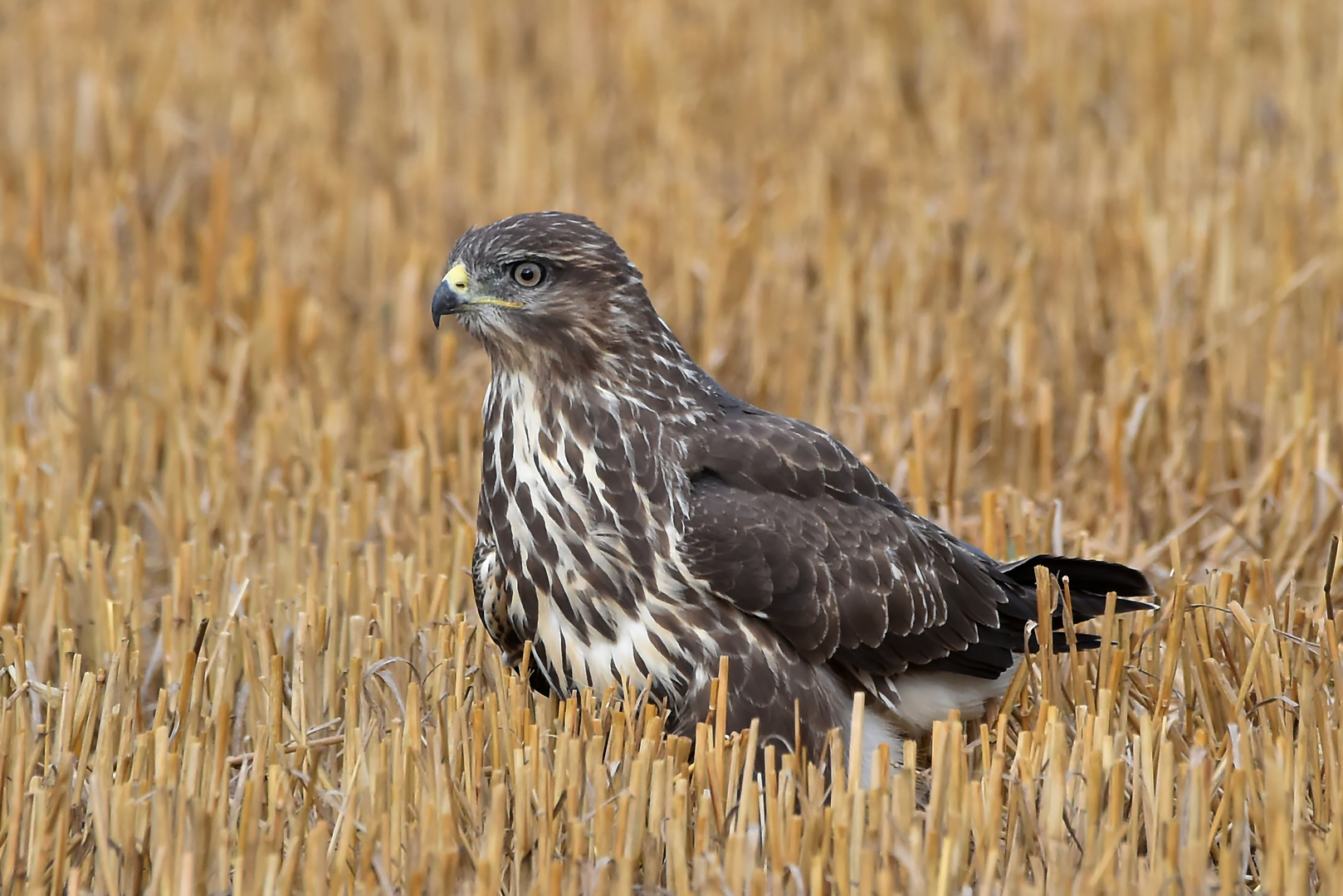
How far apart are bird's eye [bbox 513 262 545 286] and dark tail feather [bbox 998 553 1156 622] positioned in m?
1.32

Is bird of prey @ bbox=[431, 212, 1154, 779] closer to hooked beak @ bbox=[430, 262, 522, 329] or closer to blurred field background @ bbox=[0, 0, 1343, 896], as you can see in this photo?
hooked beak @ bbox=[430, 262, 522, 329]

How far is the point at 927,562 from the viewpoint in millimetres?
4184

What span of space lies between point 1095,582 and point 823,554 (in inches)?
27.5

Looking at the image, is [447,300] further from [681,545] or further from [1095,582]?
[1095,582]

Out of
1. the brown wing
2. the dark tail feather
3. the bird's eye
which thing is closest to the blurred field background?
the dark tail feather

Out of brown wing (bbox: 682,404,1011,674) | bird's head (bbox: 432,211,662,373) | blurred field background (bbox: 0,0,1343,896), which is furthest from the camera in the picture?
bird's head (bbox: 432,211,662,373)

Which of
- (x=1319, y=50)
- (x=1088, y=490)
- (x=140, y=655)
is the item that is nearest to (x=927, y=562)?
(x=1088, y=490)

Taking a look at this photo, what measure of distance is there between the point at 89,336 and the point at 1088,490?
3.47 m

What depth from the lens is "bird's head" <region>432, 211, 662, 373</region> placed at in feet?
13.4

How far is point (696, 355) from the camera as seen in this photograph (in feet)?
21.8

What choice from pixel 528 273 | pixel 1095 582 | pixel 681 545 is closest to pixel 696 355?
pixel 528 273

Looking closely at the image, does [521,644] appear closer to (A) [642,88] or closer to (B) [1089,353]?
(B) [1089,353]

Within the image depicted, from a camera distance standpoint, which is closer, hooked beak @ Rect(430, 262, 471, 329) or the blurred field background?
the blurred field background

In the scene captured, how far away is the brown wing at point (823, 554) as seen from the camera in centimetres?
387
